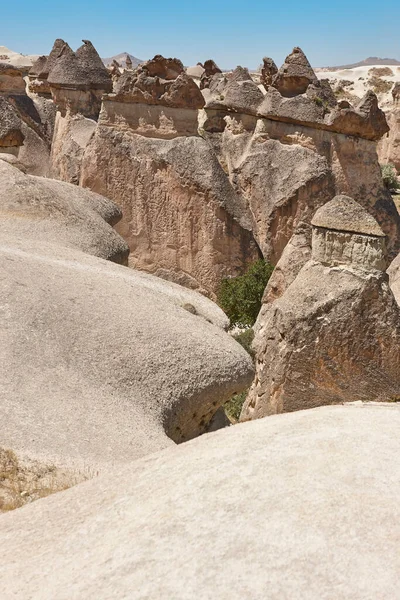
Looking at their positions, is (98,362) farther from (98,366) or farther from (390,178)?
(390,178)

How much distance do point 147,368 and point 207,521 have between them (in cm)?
327

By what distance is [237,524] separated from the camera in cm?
304

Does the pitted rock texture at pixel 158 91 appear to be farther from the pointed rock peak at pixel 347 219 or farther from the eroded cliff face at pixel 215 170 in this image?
the pointed rock peak at pixel 347 219

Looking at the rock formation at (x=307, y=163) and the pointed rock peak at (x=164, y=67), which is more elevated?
the pointed rock peak at (x=164, y=67)

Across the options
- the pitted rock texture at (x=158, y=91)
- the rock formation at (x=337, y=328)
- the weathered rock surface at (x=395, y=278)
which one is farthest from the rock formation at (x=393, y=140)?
the rock formation at (x=337, y=328)

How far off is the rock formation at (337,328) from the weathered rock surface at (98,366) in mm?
733

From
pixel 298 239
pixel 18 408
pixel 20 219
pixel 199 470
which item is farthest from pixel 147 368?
pixel 298 239

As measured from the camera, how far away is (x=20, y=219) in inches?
376

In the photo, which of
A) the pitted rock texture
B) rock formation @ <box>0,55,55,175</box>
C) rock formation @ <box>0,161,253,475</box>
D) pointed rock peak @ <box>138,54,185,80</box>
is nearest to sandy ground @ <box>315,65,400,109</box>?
rock formation @ <box>0,55,55,175</box>

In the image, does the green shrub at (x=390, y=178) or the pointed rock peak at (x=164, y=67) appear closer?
the pointed rock peak at (x=164, y=67)

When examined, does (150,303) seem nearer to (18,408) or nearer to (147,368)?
(147,368)

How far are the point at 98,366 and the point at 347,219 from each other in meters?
3.12

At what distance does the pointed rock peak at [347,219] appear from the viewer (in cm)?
A: 770

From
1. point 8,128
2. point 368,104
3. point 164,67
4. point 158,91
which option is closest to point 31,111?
point 164,67
